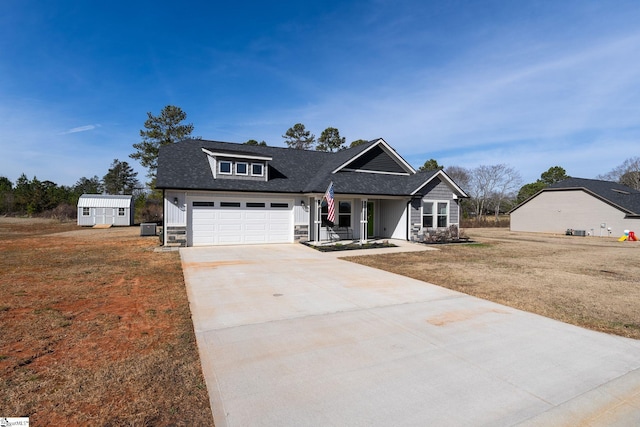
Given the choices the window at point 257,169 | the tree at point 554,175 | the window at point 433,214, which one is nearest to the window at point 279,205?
the window at point 257,169

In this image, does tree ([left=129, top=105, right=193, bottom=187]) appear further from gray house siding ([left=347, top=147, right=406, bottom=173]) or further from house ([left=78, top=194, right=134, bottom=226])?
gray house siding ([left=347, top=147, right=406, bottom=173])

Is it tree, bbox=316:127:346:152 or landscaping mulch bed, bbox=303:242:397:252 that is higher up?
tree, bbox=316:127:346:152

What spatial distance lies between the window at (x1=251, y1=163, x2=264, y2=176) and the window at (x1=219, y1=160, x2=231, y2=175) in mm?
1205

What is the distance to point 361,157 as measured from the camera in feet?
64.7

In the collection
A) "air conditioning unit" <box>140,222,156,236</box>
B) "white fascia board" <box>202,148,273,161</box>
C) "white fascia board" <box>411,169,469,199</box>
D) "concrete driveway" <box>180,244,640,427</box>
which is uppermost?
"white fascia board" <box>202,148,273,161</box>

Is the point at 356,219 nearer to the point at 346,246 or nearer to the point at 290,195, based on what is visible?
the point at 346,246

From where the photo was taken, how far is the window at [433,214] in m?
19.3

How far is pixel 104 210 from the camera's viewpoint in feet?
105

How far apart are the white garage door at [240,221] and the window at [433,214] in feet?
26.0

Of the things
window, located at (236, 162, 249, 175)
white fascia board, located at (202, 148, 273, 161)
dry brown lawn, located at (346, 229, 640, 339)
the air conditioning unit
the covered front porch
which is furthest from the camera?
the air conditioning unit

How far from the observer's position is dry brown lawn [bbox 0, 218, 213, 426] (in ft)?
10.4

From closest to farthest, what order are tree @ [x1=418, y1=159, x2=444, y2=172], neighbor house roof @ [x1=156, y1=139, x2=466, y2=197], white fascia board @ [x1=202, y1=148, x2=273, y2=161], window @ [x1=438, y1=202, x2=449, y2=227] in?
1. neighbor house roof @ [x1=156, y1=139, x2=466, y2=197]
2. white fascia board @ [x1=202, y1=148, x2=273, y2=161]
3. window @ [x1=438, y1=202, x2=449, y2=227]
4. tree @ [x1=418, y1=159, x2=444, y2=172]

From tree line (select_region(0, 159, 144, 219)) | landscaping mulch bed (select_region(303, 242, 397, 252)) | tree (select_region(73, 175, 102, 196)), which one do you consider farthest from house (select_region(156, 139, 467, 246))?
tree (select_region(73, 175, 102, 196))

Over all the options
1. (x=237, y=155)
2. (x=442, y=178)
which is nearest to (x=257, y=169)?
(x=237, y=155)
